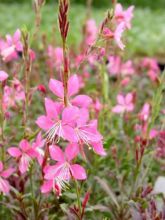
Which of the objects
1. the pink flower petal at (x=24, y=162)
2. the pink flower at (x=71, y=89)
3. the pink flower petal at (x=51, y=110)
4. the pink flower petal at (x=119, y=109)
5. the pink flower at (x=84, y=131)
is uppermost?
the pink flower at (x=71, y=89)

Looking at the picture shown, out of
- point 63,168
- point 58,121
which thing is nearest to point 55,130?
point 58,121

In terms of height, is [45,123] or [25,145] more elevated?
[45,123]

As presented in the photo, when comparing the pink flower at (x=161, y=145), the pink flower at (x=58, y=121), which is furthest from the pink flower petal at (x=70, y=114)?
the pink flower at (x=161, y=145)

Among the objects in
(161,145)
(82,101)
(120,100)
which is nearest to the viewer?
(82,101)

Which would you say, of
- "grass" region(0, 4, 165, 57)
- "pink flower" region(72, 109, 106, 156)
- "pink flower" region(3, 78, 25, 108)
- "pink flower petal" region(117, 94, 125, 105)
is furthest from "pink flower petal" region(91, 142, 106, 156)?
"grass" region(0, 4, 165, 57)

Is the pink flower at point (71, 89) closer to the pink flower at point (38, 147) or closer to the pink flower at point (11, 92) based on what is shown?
the pink flower at point (38, 147)

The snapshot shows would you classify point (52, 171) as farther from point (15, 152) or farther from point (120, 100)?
point (120, 100)

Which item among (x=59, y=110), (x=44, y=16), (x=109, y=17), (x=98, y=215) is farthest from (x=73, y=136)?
(x=44, y=16)
